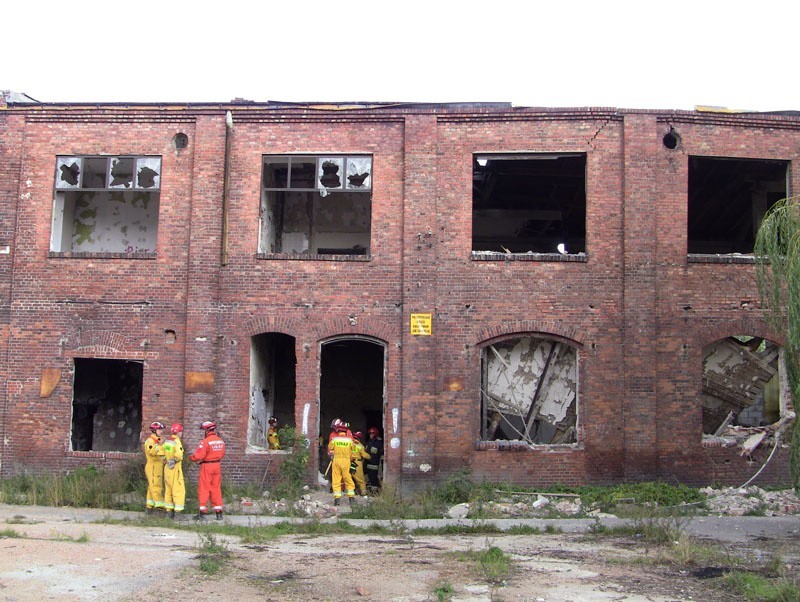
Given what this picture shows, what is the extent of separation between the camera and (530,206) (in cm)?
1906

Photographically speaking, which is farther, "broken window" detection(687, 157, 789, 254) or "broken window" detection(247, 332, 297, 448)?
"broken window" detection(687, 157, 789, 254)

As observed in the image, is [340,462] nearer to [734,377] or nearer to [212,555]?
[212,555]

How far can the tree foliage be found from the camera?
8.55m

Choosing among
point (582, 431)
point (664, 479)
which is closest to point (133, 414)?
point (582, 431)

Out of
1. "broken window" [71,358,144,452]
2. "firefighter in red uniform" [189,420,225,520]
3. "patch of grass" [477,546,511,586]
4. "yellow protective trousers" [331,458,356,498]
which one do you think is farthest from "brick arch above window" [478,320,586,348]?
"broken window" [71,358,144,452]

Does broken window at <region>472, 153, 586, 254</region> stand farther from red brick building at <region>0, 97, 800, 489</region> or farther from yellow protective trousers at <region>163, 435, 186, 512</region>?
yellow protective trousers at <region>163, 435, 186, 512</region>

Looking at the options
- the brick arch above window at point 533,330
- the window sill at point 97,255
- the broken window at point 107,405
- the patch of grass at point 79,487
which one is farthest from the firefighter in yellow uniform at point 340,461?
the broken window at point 107,405

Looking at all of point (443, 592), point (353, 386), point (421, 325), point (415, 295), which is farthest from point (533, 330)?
point (443, 592)

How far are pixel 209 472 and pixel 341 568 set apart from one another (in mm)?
3947

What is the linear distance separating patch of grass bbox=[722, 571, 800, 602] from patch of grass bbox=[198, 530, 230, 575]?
5300mm

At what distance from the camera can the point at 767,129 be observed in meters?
14.7

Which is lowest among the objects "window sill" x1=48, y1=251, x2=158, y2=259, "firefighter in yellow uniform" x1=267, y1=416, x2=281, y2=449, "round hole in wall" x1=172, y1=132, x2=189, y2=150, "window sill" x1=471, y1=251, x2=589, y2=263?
Answer: "firefighter in yellow uniform" x1=267, y1=416, x2=281, y2=449

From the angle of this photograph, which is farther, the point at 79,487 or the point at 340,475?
the point at 79,487

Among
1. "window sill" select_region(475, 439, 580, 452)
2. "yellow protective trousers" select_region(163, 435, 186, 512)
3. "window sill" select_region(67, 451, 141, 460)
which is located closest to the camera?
"yellow protective trousers" select_region(163, 435, 186, 512)
